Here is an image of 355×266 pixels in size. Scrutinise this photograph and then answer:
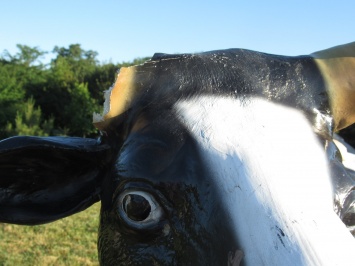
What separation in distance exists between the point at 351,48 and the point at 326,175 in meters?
0.50

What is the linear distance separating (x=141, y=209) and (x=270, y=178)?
330 millimetres

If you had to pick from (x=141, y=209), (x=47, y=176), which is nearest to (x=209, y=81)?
(x=141, y=209)

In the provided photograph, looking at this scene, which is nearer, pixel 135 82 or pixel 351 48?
pixel 135 82

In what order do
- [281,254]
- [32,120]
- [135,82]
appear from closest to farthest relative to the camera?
[281,254]
[135,82]
[32,120]

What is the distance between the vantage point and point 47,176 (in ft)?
5.19

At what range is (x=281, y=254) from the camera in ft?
2.92

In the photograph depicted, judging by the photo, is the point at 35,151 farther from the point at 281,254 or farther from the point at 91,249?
the point at 91,249

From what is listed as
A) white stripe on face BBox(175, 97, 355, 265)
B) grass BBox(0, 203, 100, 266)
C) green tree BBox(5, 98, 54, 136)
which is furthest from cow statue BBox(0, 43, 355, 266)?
green tree BBox(5, 98, 54, 136)

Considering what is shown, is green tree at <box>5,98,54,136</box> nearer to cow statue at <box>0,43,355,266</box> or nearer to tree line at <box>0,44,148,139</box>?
tree line at <box>0,44,148,139</box>

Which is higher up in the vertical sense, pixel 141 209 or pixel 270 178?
pixel 270 178

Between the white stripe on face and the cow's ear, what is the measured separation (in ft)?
1.48

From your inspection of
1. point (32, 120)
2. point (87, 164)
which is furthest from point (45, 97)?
point (87, 164)

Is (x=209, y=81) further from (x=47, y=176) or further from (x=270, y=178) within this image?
(x=47, y=176)

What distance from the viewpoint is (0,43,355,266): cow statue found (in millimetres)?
953
